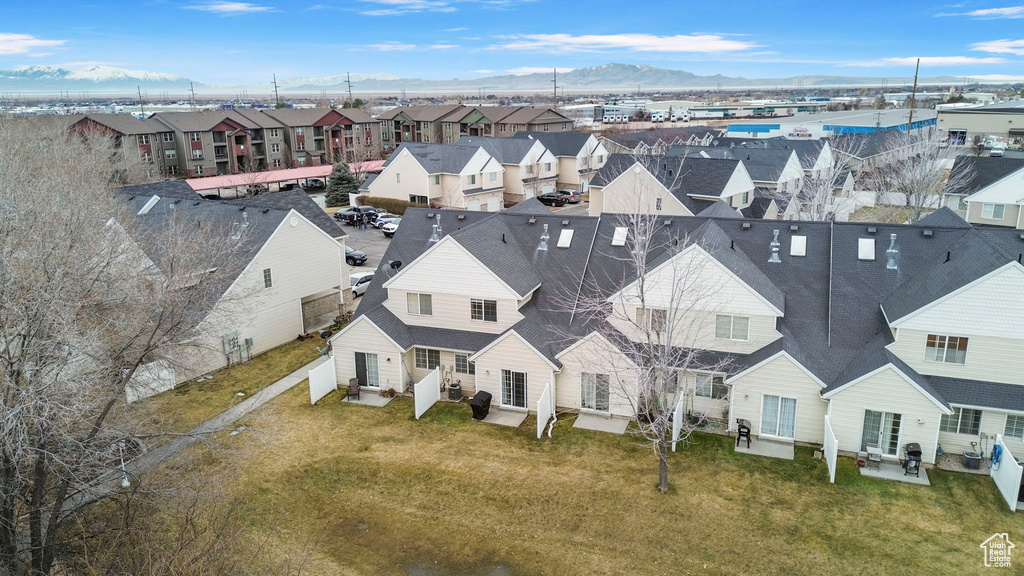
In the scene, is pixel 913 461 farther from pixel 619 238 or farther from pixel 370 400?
pixel 370 400

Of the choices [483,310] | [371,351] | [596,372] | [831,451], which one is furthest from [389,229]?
[831,451]

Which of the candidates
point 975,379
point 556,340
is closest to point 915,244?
point 975,379

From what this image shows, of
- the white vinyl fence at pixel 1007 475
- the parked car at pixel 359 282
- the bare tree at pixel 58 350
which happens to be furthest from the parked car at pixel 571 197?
the white vinyl fence at pixel 1007 475

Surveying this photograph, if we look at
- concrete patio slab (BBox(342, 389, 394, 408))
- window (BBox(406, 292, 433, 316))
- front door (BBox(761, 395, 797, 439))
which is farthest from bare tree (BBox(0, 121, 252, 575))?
front door (BBox(761, 395, 797, 439))

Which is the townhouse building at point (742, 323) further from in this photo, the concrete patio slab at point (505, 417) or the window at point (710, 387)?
the concrete patio slab at point (505, 417)

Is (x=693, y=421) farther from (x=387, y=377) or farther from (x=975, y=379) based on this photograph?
(x=387, y=377)

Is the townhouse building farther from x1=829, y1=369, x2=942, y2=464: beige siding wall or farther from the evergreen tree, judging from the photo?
the evergreen tree
